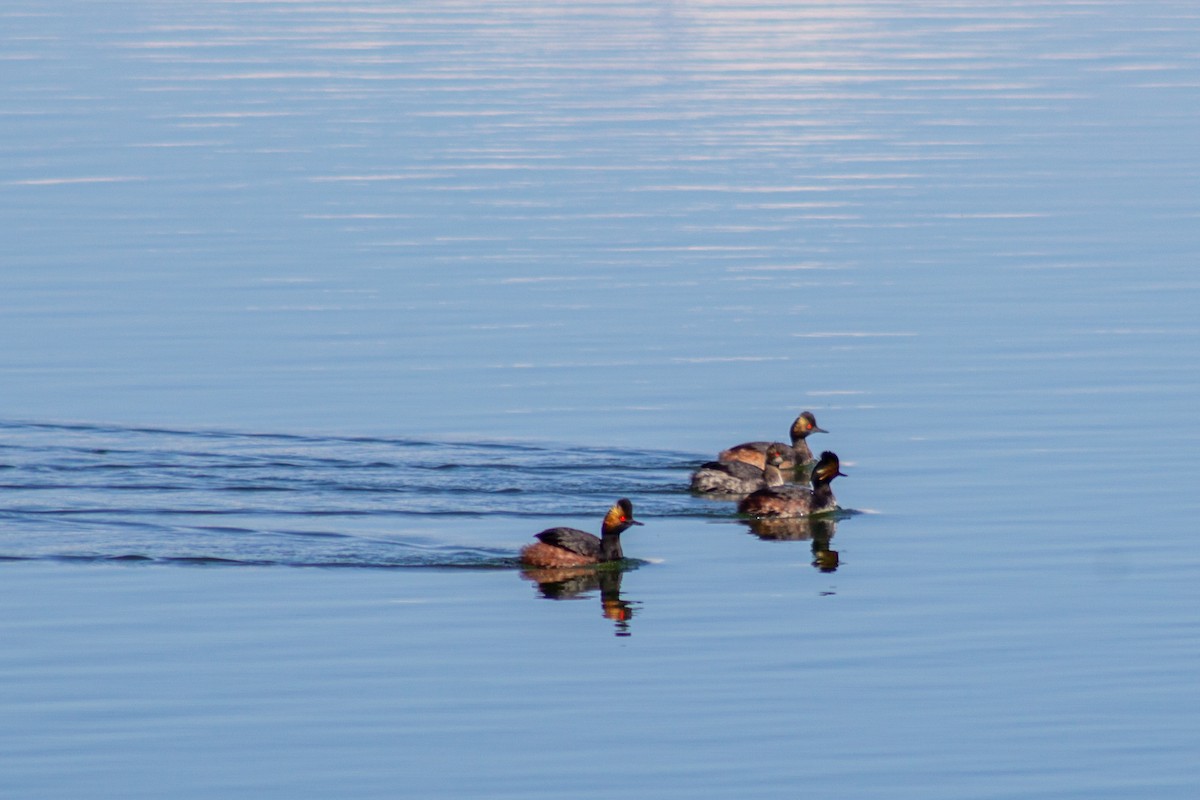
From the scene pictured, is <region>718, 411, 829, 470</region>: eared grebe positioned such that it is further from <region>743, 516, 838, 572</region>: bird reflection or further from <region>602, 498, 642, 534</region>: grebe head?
<region>602, 498, 642, 534</region>: grebe head

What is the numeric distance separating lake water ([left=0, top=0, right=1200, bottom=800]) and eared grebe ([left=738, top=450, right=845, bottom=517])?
0.33m

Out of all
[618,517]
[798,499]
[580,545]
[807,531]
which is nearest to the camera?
[580,545]

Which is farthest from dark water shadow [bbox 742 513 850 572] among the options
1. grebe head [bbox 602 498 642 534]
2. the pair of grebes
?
grebe head [bbox 602 498 642 534]

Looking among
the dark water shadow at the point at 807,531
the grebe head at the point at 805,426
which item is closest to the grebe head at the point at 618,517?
the dark water shadow at the point at 807,531

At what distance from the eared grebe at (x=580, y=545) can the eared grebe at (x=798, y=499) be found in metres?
2.49

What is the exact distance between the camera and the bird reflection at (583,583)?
19969 mm

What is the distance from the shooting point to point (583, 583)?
68.2 feet

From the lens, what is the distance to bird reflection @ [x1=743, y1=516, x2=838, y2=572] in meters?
22.1

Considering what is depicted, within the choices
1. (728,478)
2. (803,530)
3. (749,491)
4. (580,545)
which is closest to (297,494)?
(580,545)

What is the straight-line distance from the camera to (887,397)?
2756 centimetres

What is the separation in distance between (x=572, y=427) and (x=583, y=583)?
5.18 meters

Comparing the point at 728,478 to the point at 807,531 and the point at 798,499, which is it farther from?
the point at 807,531

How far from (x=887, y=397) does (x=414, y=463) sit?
6.46 metres

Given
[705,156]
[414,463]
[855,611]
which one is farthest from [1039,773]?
[705,156]
